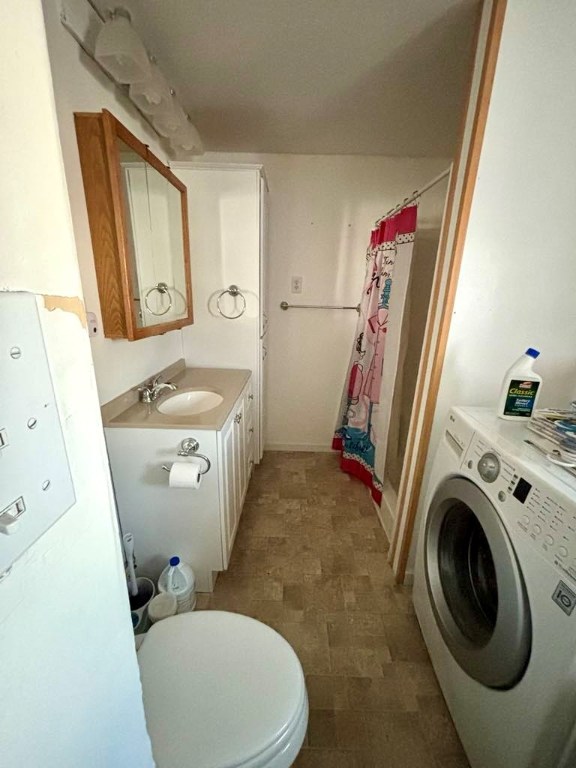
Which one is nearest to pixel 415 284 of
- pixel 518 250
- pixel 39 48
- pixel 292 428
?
pixel 518 250

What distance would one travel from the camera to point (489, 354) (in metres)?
1.19

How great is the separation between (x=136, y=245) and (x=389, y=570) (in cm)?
193

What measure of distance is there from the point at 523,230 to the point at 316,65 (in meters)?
1.09

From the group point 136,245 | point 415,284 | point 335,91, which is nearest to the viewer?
point 136,245

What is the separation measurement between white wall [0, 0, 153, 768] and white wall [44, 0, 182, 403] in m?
0.96

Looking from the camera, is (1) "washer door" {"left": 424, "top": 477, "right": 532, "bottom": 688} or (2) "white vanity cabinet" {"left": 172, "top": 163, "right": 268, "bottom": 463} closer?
(1) "washer door" {"left": 424, "top": 477, "right": 532, "bottom": 688}

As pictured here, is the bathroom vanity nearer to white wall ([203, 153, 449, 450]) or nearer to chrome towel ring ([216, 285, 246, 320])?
chrome towel ring ([216, 285, 246, 320])

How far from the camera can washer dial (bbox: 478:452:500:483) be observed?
0.82 metres

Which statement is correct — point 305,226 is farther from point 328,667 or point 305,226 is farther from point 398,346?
point 328,667

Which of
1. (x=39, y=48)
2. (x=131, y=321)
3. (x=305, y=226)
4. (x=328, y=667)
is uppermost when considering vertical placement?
(x=305, y=226)

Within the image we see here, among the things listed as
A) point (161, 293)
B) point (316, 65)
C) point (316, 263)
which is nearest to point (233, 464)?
point (161, 293)

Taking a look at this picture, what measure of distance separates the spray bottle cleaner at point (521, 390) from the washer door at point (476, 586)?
31 cm

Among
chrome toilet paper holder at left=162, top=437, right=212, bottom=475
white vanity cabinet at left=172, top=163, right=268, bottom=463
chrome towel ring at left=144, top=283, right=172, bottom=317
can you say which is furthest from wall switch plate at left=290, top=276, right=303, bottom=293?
chrome toilet paper holder at left=162, top=437, right=212, bottom=475

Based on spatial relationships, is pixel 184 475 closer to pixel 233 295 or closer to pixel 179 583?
pixel 179 583
